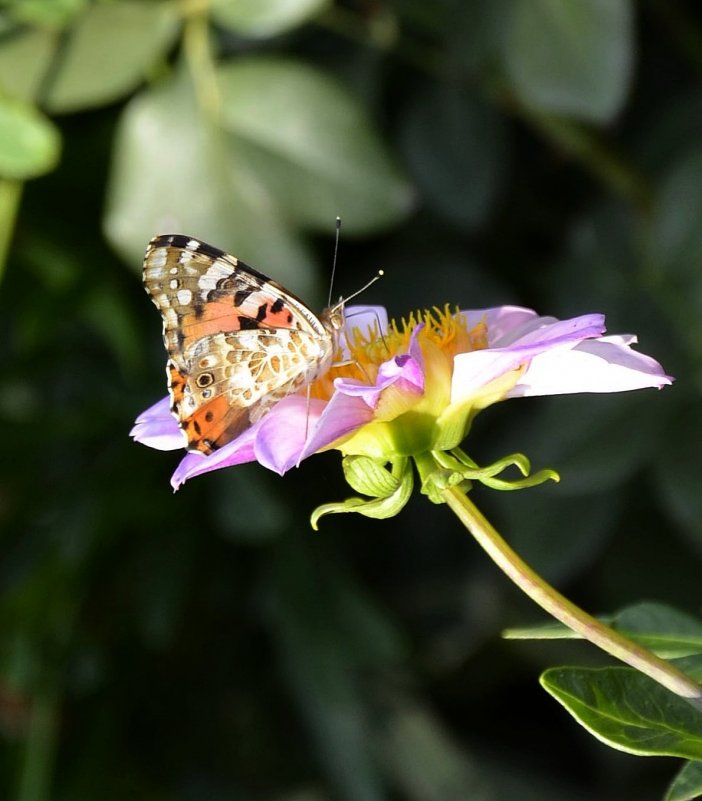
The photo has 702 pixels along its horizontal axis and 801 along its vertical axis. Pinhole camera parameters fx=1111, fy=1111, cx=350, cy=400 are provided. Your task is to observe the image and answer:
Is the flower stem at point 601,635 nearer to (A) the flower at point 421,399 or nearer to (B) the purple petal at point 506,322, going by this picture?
(A) the flower at point 421,399

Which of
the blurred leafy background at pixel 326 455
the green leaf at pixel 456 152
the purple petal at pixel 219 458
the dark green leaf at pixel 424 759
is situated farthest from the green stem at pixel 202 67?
the dark green leaf at pixel 424 759

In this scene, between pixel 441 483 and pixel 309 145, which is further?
pixel 309 145

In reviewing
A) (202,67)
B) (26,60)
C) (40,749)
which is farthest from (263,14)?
(40,749)

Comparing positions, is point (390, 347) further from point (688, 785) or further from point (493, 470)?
point (688, 785)

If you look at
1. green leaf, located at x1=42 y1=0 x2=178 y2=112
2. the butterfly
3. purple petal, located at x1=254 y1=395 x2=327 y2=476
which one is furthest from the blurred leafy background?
purple petal, located at x1=254 y1=395 x2=327 y2=476

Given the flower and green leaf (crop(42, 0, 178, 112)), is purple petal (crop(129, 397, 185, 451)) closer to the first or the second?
the flower

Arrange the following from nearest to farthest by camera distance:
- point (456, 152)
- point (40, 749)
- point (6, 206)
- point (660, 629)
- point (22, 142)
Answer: point (660, 629) → point (22, 142) → point (6, 206) → point (456, 152) → point (40, 749)
